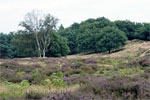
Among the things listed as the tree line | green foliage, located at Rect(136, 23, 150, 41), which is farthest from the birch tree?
green foliage, located at Rect(136, 23, 150, 41)

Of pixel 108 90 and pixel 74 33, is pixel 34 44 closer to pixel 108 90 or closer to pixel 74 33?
pixel 74 33

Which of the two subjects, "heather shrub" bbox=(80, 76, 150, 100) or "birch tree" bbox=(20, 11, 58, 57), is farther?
"birch tree" bbox=(20, 11, 58, 57)

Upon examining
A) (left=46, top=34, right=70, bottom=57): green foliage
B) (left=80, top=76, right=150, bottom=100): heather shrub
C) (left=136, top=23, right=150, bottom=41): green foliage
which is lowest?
(left=80, top=76, right=150, bottom=100): heather shrub

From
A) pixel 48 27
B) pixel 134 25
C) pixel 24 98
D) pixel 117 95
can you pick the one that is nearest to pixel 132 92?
pixel 117 95

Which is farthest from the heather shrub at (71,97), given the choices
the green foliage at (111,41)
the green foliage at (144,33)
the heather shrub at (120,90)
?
the green foliage at (144,33)

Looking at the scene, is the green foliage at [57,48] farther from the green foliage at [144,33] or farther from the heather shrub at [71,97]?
the heather shrub at [71,97]

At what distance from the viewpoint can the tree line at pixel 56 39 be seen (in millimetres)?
51000

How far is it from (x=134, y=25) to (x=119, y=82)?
82.0 meters

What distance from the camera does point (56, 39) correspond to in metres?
59.3

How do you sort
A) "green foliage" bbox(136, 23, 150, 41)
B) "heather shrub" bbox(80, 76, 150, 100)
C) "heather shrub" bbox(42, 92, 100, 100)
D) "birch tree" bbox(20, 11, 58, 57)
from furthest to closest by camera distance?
1. "green foliage" bbox(136, 23, 150, 41)
2. "birch tree" bbox(20, 11, 58, 57)
3. "heather shrub" bbox(80, 76, 150, 100)
4. "heather shrub" bbox(42, 92, 100, 100)

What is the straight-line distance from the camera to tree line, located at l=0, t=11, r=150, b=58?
2008 inches

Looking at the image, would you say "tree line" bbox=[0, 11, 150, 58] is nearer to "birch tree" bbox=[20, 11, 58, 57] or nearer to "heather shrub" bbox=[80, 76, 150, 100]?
"birch tree" bbox=[20, 11, 58, 57]

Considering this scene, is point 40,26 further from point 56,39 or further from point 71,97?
point 71,97

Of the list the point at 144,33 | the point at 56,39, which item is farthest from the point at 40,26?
the point at 144,33
